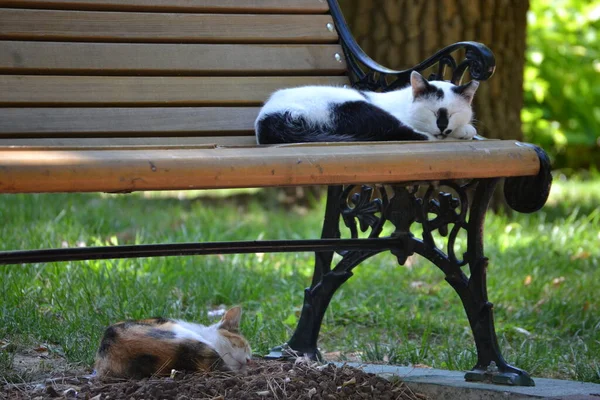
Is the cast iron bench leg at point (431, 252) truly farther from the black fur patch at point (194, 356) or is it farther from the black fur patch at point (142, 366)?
the black fur patch at point (142, 366)

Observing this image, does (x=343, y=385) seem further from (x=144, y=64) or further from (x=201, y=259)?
(x=201, y=259)

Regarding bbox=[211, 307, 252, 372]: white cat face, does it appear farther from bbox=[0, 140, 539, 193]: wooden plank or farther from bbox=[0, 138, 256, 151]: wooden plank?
bbox=[0, 140, 539, 193]: wooden plank

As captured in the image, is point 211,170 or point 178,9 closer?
point 211,170

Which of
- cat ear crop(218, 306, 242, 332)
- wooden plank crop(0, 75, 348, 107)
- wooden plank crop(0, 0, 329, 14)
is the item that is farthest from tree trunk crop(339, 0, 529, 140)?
cat ear crop(218, 306, 242, 332)

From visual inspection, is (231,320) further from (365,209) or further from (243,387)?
(365,209)

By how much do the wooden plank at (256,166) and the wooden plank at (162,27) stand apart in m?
1.17

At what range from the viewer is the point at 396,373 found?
2.57 m

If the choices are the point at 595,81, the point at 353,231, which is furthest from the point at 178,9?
the point at 595,81

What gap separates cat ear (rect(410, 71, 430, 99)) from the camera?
2719 millimetres

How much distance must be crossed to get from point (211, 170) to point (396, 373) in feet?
3.47

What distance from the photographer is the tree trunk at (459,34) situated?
528 cm

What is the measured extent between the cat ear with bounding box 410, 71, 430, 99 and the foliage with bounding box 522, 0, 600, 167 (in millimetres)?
6253

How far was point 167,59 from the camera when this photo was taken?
9.95 ft

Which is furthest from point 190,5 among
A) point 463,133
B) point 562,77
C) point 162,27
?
point 562,77
